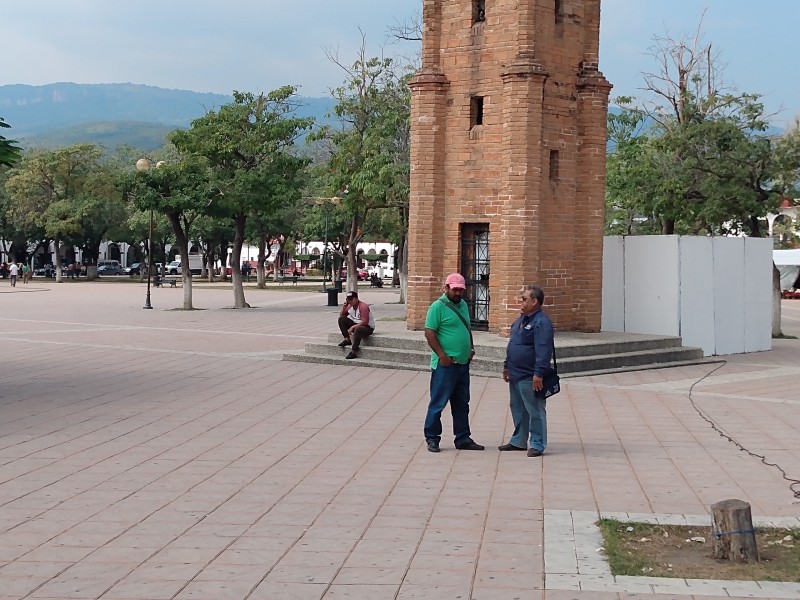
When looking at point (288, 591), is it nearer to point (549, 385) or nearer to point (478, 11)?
point (549, 385)

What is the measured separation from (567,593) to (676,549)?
1298 millimetres

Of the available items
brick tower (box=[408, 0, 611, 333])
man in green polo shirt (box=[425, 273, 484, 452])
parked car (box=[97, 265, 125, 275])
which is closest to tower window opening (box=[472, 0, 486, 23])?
brick tower (box=[408, 0, 611, 333])

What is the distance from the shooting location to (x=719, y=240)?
21.6m

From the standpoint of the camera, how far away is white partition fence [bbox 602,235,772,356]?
68.6ft

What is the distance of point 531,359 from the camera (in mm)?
10188

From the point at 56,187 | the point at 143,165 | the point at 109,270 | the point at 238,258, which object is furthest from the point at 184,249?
the point at 109,270

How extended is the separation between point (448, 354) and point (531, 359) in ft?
2.67

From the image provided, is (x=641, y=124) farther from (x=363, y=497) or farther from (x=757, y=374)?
(x=363, y=497)

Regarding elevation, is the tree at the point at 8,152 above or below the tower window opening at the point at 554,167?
below

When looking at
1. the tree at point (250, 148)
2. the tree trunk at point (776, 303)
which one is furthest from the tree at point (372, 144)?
the tree trunk at point (776, 303)

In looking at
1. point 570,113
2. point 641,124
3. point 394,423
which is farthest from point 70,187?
point 394,423

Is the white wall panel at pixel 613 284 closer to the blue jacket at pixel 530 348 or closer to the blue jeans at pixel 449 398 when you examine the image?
the blue jeans at pixel 449 398

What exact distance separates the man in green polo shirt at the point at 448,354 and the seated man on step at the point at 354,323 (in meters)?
8.44

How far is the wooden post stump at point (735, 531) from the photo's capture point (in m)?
6.49
